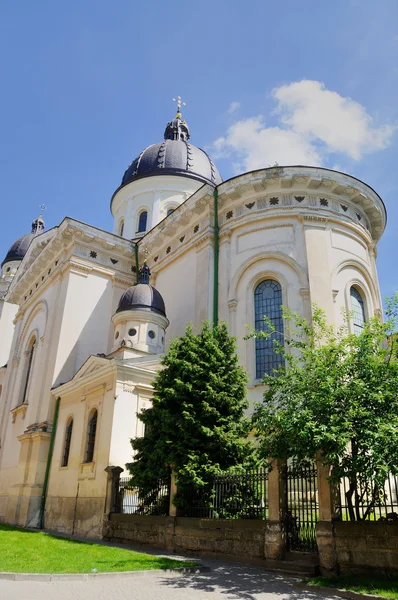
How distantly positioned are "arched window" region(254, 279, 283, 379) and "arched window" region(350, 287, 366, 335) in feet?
10.1

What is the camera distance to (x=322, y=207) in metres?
21.0

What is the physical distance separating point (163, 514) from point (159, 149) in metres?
27.3

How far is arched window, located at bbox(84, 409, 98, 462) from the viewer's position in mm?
18219

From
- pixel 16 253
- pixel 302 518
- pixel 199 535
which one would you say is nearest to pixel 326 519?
pixel 302 518

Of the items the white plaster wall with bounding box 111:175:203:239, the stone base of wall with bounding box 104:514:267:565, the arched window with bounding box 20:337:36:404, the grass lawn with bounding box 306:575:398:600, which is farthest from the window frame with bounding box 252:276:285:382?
the arched window with bounding box 20:337:36:404

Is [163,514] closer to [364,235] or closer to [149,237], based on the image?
[364,235]

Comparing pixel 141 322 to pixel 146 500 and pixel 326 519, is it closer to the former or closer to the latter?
pixel 146 500

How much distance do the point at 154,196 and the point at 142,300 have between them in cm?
1319

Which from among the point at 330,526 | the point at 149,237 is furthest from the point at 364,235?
the point at 330,526

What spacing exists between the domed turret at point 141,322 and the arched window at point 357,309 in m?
8.23

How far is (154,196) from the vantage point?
33219 millimetres

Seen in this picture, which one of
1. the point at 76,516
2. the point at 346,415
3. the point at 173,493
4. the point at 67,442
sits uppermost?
the point at 67,442

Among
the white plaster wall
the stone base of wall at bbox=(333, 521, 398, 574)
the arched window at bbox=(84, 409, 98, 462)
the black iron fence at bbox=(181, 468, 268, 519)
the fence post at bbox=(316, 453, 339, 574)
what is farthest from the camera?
the white plaster wall

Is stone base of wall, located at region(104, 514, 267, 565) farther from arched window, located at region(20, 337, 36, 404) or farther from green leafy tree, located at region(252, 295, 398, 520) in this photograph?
arched window, located at region(20, 337, 36, 404)
